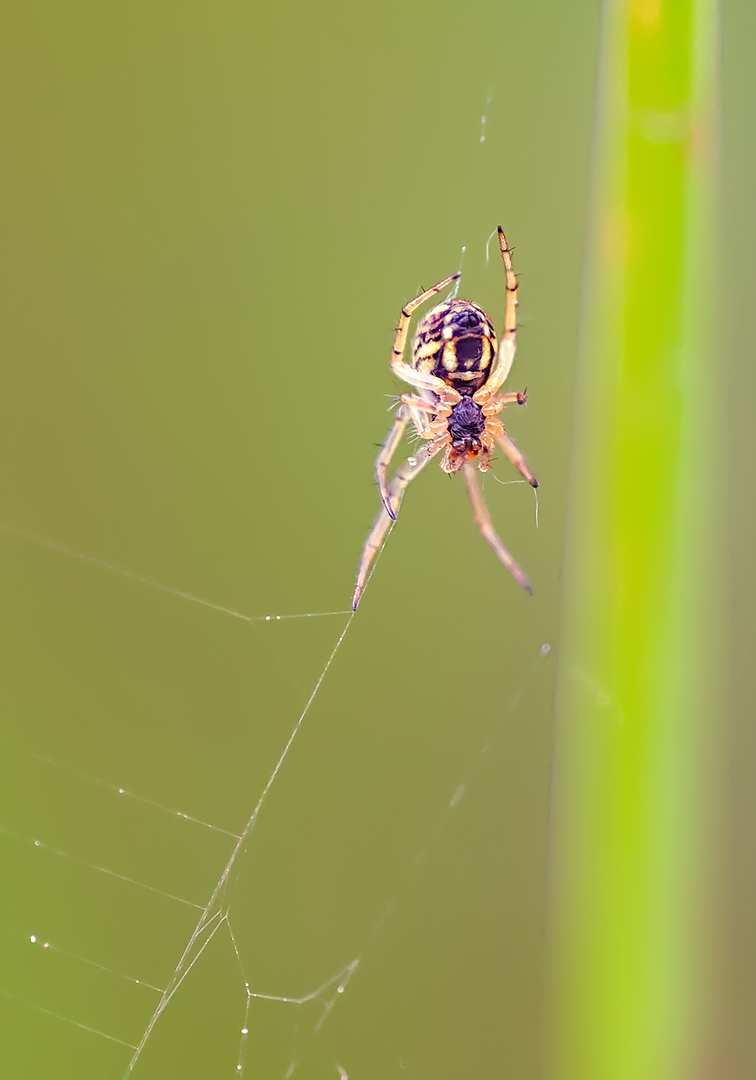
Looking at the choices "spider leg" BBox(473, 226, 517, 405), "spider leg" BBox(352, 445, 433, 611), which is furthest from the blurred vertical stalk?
"spider leg" BBox(352, 445, 433, 611)

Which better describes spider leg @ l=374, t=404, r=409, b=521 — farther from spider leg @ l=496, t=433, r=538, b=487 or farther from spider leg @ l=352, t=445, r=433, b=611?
spider leg @ l=496, t=433, r=538, b=487

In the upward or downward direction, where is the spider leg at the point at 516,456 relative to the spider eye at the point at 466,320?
downward

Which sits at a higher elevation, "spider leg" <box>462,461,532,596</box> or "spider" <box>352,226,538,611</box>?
"spider" <box>352,226,538,611</box>

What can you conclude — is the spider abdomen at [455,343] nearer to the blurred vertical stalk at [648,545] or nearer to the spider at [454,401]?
the spider at [454,401]

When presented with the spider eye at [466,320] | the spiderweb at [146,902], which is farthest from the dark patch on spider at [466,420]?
the spiderweb at [146,902]

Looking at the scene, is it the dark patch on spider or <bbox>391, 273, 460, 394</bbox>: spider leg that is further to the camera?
the dark patch on spider

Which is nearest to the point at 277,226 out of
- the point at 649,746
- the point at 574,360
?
the point at 574,360

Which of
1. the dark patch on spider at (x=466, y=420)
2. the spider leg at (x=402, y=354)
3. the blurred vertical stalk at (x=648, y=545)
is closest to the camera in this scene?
the blurred vertical stalk at (x=648, y=545)
